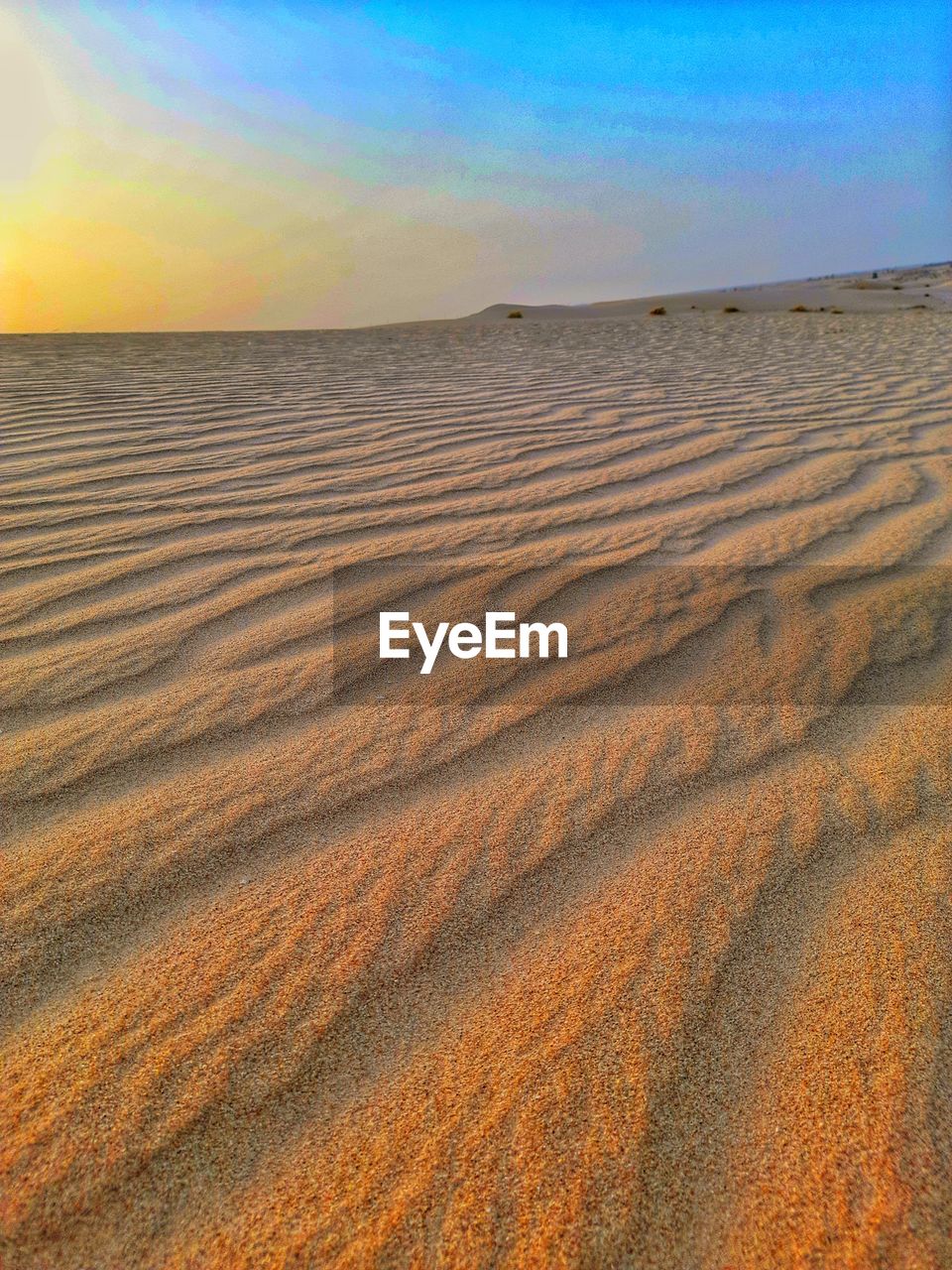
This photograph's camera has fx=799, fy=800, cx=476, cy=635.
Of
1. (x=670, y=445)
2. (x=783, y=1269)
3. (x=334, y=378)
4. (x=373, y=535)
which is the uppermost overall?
(x=334, y=378)

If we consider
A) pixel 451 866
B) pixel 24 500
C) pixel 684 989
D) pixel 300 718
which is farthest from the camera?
pixel 24 500

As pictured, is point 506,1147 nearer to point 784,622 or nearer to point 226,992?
point 226,992

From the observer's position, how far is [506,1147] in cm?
81

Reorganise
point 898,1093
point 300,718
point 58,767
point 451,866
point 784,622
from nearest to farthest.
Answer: point 898,1093 < point 451,866 < point 58,767 < point 300,718 < point 784,622

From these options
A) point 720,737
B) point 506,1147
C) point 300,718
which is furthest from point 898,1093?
point 300,718

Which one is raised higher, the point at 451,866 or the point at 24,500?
the point at 24,500

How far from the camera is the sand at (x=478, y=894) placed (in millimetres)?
778

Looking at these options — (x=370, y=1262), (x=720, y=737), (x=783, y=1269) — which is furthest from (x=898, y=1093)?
(x=720, y=737)

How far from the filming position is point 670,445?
362 cm

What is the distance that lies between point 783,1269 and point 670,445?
3.28 metres

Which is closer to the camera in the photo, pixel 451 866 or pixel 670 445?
pixel 451 866

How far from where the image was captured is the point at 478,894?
3.75ft

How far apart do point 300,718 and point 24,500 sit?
1.85 meters

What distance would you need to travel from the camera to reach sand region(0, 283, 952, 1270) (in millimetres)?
778
